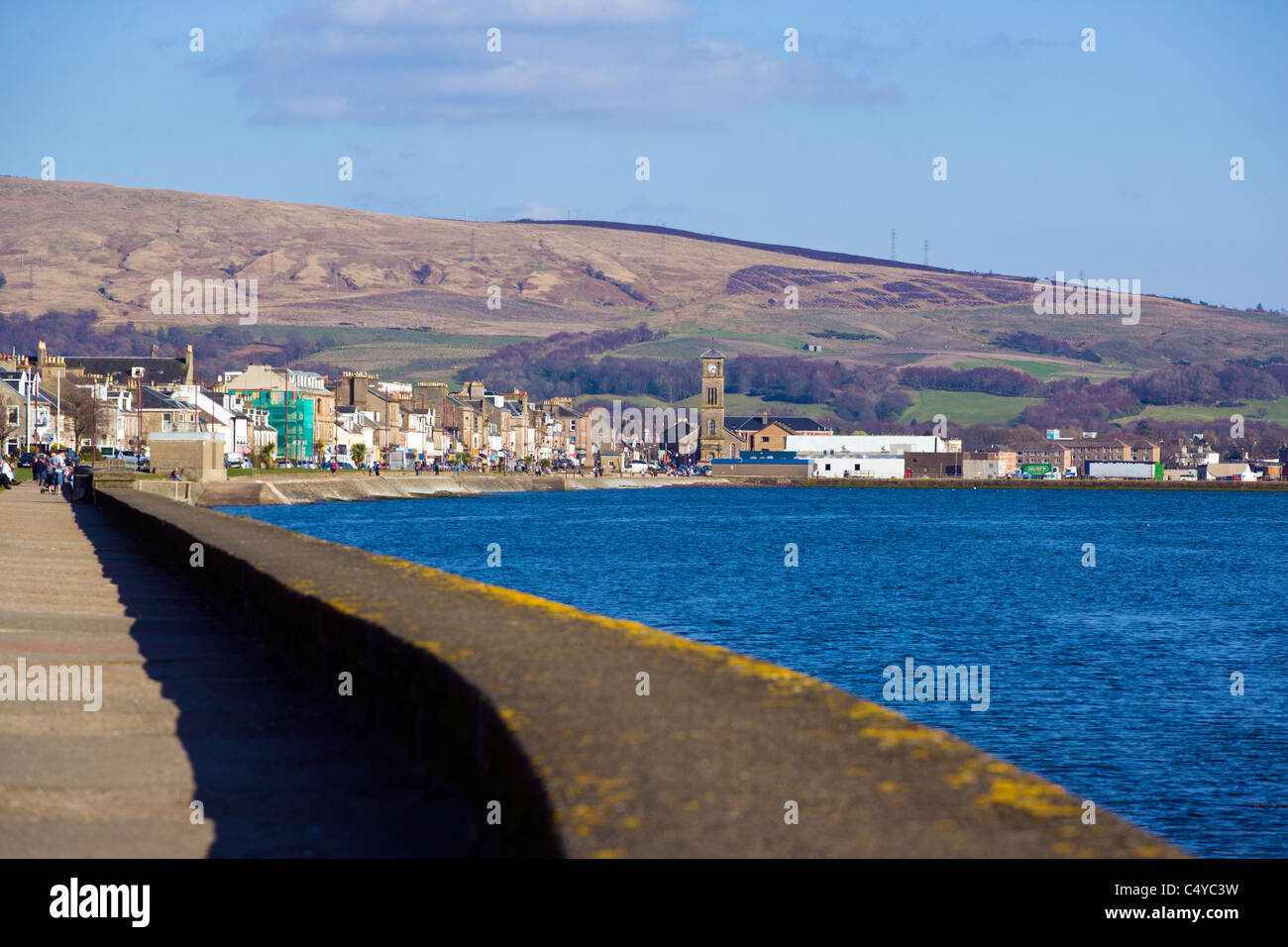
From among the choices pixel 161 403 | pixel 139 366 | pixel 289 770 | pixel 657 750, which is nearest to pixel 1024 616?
pixel 289 770

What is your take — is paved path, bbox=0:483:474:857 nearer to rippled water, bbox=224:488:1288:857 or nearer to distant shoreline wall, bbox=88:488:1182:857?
distant shoreline wall, bbox=88:488:1182:857

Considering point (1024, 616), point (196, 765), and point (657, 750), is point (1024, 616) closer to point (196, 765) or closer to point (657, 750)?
point (196, 765)

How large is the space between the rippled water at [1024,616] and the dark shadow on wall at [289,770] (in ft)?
41.6

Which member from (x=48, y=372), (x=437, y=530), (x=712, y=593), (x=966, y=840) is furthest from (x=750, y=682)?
(x=48, y=372)

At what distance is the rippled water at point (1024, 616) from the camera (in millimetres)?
24594

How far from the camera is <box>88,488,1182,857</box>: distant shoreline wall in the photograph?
5.25m

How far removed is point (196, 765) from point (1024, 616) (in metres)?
45.8

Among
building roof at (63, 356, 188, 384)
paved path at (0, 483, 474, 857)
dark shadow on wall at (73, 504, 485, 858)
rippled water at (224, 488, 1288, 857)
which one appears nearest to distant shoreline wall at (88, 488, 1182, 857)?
dark shadow on wall at (73, 504, 485, 858)

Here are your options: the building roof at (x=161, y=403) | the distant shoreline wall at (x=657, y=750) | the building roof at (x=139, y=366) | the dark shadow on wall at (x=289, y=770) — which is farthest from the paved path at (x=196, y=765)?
the building roof at (x=139, y=366)

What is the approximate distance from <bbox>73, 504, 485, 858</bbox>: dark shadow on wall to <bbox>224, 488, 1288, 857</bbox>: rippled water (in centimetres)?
1267

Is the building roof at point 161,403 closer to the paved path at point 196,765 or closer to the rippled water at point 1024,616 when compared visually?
the rippled water at point 1024,616

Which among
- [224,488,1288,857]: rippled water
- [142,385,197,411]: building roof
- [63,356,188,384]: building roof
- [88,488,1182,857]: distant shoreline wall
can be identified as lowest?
[224,488,1288,857]: rippled water
